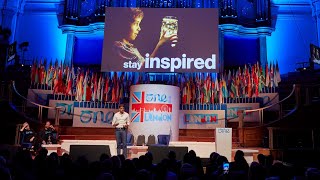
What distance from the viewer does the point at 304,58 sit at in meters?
15.6

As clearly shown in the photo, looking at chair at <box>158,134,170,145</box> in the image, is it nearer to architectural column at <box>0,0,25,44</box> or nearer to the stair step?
the stair step

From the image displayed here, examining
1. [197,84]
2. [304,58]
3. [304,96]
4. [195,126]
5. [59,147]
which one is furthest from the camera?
[304,58]

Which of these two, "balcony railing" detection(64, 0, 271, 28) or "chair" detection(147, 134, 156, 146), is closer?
"chair" detection(147, 134, 156, 146)

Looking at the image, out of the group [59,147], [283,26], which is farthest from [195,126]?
[283,26]

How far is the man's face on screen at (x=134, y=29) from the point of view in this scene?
1240 centimetres

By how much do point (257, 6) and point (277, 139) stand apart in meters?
9.12

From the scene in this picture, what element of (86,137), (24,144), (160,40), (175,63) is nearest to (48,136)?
(24,144)

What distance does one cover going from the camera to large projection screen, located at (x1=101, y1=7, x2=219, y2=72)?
12078 millimetres

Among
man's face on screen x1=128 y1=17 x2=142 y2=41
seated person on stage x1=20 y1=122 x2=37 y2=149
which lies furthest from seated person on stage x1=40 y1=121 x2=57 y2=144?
man's face on screen x1=128 y1=17 x2=142 y2=41

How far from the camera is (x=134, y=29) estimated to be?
12430mm

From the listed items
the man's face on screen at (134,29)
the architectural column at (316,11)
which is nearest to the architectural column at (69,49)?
the man's face on screen at (134,29)

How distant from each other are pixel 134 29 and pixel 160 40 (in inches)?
43.1

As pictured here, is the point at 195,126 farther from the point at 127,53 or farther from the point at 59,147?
the point at 59,147

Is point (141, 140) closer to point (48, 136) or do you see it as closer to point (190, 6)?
point (48, 136)
